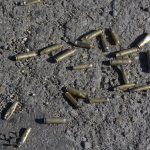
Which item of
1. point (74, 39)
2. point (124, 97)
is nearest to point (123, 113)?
point (124, 97)

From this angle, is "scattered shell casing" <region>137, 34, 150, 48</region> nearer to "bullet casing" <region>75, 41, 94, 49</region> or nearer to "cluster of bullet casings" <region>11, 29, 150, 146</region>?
"cluster of bullet casings" <region>11, 29, 150, 146</region>

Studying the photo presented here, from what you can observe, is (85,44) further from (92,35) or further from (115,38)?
(115,38)

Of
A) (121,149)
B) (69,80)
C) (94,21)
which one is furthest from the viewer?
(94,21)

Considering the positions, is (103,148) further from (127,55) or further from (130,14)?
(130,14)

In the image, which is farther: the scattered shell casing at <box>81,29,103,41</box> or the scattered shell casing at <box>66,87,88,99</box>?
the scattered shell casing at <box>81,29,103,41</box>

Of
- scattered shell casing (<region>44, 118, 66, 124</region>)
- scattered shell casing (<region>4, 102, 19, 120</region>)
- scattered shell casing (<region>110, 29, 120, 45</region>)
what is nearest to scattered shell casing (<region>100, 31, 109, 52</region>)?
scattered shell casing (<region>110, 29, 120, 45</region>)

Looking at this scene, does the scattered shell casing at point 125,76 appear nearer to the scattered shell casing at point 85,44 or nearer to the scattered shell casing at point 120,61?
the scattered shell casing at point 120,61

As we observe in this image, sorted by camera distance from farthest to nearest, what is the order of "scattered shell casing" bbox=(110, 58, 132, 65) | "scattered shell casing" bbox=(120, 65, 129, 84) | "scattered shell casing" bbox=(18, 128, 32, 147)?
"scattered shell casing" bbox=(110, 58, 132, 65)
"scattered shell casing" bbox=(120, 65, 129, 84)
"scattered shell casing" bbox=(18, 128, 32, 147)

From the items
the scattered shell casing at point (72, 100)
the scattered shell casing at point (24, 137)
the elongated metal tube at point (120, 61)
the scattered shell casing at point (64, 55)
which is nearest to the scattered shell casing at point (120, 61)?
the elongated metal tube at point (120, 61)
